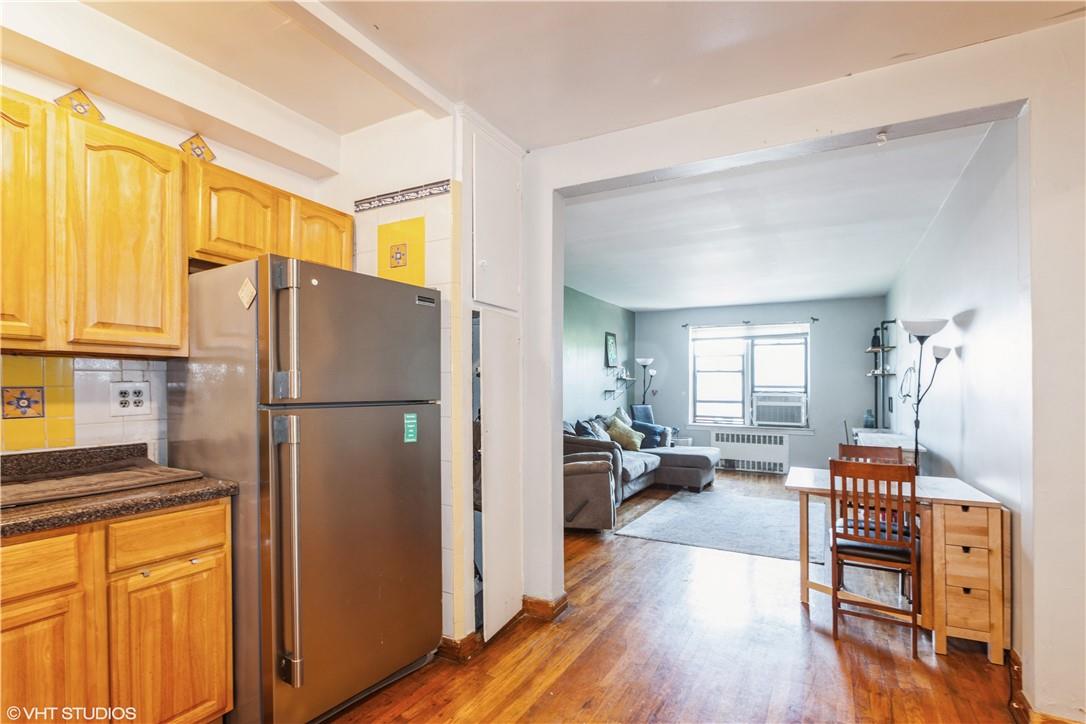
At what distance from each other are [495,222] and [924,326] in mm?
3060

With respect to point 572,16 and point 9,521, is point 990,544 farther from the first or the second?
point 9,521

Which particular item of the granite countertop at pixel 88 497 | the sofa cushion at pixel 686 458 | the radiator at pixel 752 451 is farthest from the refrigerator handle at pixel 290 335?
the radiator at pixel 752 451

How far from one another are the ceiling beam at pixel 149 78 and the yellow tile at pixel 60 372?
3.44 ft

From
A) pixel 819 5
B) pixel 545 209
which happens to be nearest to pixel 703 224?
pixel 545 209

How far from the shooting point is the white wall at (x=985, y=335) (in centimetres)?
221

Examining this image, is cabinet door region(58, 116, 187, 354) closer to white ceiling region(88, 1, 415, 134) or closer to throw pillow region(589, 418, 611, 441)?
white ceiling region(88, 1, 415, 134)

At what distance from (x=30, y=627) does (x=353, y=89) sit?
7.49 feet

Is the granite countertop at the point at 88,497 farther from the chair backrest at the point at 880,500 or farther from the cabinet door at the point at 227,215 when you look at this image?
the chair backrest at the point at 880,500

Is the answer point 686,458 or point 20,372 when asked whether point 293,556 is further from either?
point 686,458

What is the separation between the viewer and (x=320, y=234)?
260 cm

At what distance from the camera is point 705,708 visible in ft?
6.89

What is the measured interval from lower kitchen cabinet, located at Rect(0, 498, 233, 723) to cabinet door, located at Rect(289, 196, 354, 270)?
1227mm

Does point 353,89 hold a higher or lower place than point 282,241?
higher

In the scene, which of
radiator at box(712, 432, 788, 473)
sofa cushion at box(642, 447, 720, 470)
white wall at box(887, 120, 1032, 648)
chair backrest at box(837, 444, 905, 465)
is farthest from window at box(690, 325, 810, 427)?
chair backrest at box(837, 444, 905, 465)
